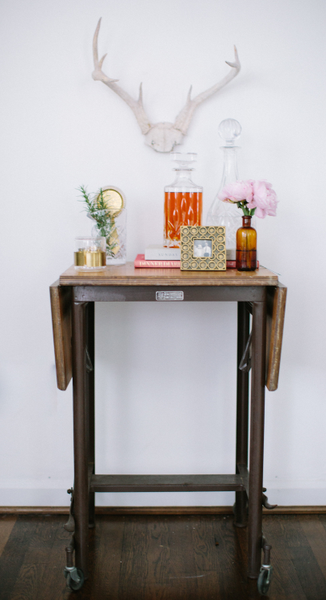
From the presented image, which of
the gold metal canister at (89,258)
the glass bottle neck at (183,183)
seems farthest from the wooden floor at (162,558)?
the glass bottle neck at (183,183)

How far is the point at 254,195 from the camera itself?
156cm

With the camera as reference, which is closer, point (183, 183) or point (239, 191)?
point (239, 191)

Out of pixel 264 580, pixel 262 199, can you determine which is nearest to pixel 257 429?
pixel 264 580

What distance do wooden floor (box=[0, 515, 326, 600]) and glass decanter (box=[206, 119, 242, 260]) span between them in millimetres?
1167

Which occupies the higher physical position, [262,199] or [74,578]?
[262,199]

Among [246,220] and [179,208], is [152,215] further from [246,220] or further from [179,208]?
[246,220]

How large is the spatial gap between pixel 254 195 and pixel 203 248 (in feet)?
0.77

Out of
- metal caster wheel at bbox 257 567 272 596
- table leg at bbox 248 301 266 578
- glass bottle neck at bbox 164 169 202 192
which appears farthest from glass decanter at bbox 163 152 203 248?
metal caster wheel at bbox 257 567 272 596

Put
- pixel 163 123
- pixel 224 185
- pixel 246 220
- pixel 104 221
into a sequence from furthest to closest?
1. pixel 163 123
2. pixel 224 185
3. pixel 104 221
4. pixel 246 220

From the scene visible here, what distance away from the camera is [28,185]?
2014 mm

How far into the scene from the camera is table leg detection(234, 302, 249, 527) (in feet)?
6.46

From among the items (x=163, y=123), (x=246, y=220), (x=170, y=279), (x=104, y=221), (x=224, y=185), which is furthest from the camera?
(x=163, y=123)

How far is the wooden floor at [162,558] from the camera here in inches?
65.2

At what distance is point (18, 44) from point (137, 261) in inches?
41.4
